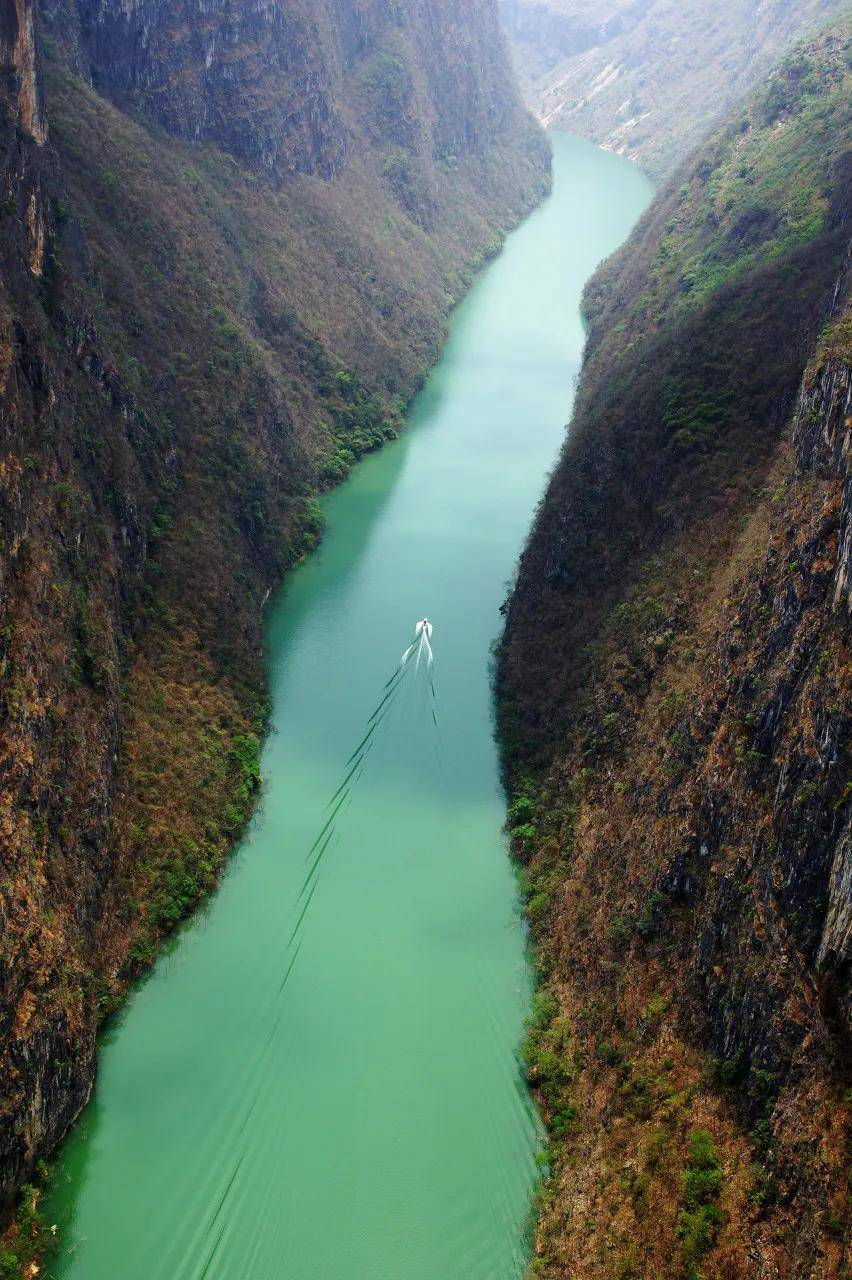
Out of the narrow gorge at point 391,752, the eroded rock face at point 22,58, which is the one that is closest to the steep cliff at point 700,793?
the narrow gorge at point 391,752

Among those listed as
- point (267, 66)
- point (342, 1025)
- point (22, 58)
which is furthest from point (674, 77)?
point (342, 1025)

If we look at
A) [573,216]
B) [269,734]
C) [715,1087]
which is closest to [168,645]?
[269,734]

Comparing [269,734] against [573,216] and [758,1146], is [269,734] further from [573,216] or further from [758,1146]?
[573,216]

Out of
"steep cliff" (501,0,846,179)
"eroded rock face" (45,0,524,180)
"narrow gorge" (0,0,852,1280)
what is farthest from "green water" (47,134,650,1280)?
"steep cliff" (501,0,846,179)

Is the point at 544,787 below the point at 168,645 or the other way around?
below

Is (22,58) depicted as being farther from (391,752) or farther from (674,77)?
(674,77)
